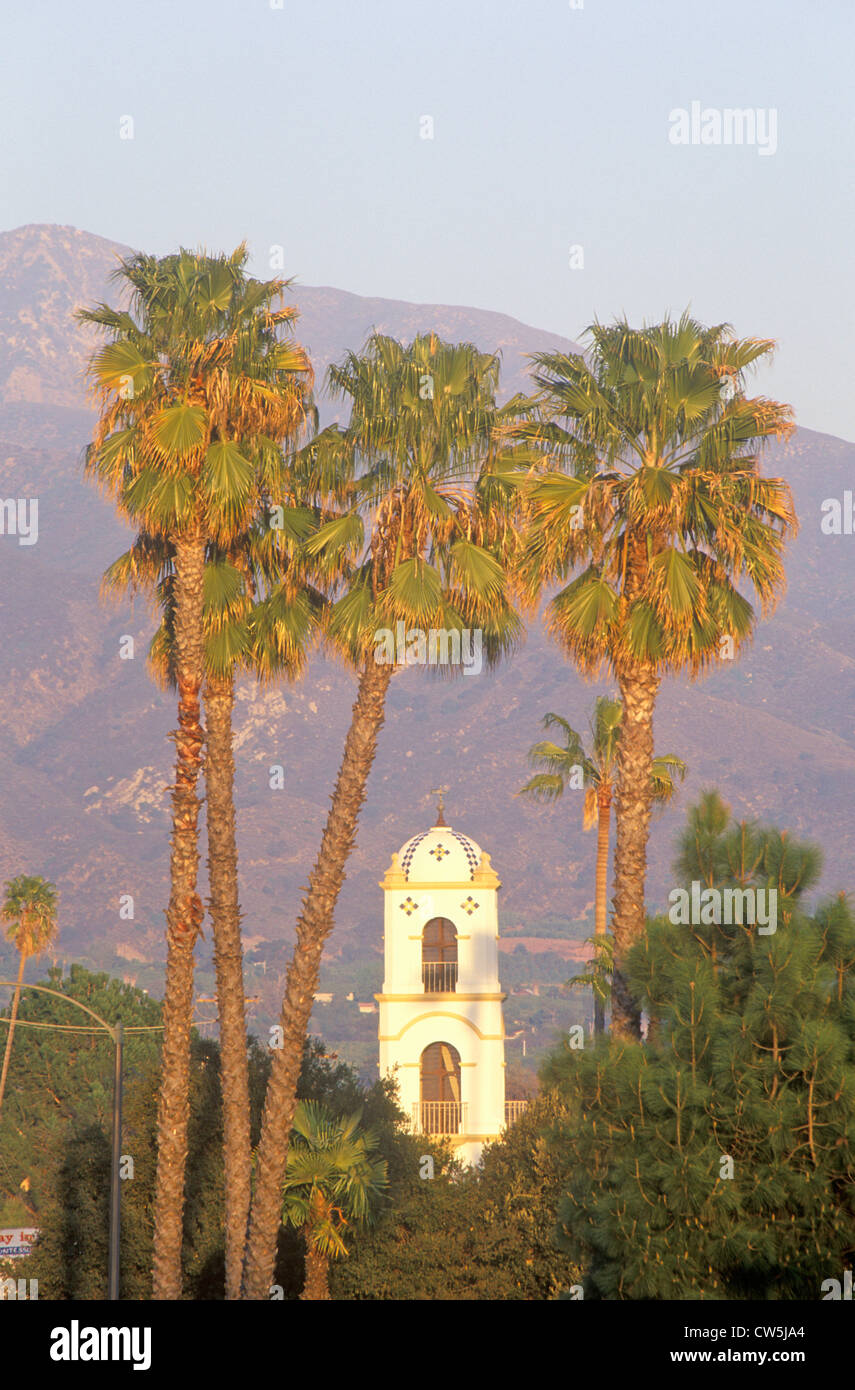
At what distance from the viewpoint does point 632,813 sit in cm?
2150

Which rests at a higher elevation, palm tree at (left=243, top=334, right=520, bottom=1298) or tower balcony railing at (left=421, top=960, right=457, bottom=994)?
palm tree at (left=243, top=334, right=520, bottom=1298)

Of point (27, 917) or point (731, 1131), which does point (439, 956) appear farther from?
point (731, 1131)

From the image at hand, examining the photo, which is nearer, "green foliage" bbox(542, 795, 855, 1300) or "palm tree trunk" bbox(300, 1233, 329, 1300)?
"green foliage" bbox(542, 795, 855, 1300)

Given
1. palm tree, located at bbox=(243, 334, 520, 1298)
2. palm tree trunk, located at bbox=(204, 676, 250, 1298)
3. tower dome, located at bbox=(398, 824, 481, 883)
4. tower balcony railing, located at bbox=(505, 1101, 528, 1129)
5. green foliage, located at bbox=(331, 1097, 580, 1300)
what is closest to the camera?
palm tree, located at bbox=(243, 334, 520, 1298)

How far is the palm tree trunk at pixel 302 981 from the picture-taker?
73.7 ft

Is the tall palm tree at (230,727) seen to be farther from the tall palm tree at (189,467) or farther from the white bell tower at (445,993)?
the white bell tower at (445,993)

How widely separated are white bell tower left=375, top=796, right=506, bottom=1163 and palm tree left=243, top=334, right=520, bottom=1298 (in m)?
16.4

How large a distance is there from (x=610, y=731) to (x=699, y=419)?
1580 cm

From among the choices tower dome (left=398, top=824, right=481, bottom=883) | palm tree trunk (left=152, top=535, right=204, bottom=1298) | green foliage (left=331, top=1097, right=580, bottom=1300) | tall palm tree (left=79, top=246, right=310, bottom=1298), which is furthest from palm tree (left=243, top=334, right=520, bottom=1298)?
A: tower dome (left=398, top=824, right=481, bottom=883)

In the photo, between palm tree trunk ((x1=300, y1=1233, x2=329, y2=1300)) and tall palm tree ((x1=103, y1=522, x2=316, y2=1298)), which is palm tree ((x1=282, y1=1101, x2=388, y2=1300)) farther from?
tall palm tree ((x1=103, y1=522, x2=316, y2=1298))

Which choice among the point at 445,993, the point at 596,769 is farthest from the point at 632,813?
the point at 445,993

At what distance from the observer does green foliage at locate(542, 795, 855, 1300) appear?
16766 mm
